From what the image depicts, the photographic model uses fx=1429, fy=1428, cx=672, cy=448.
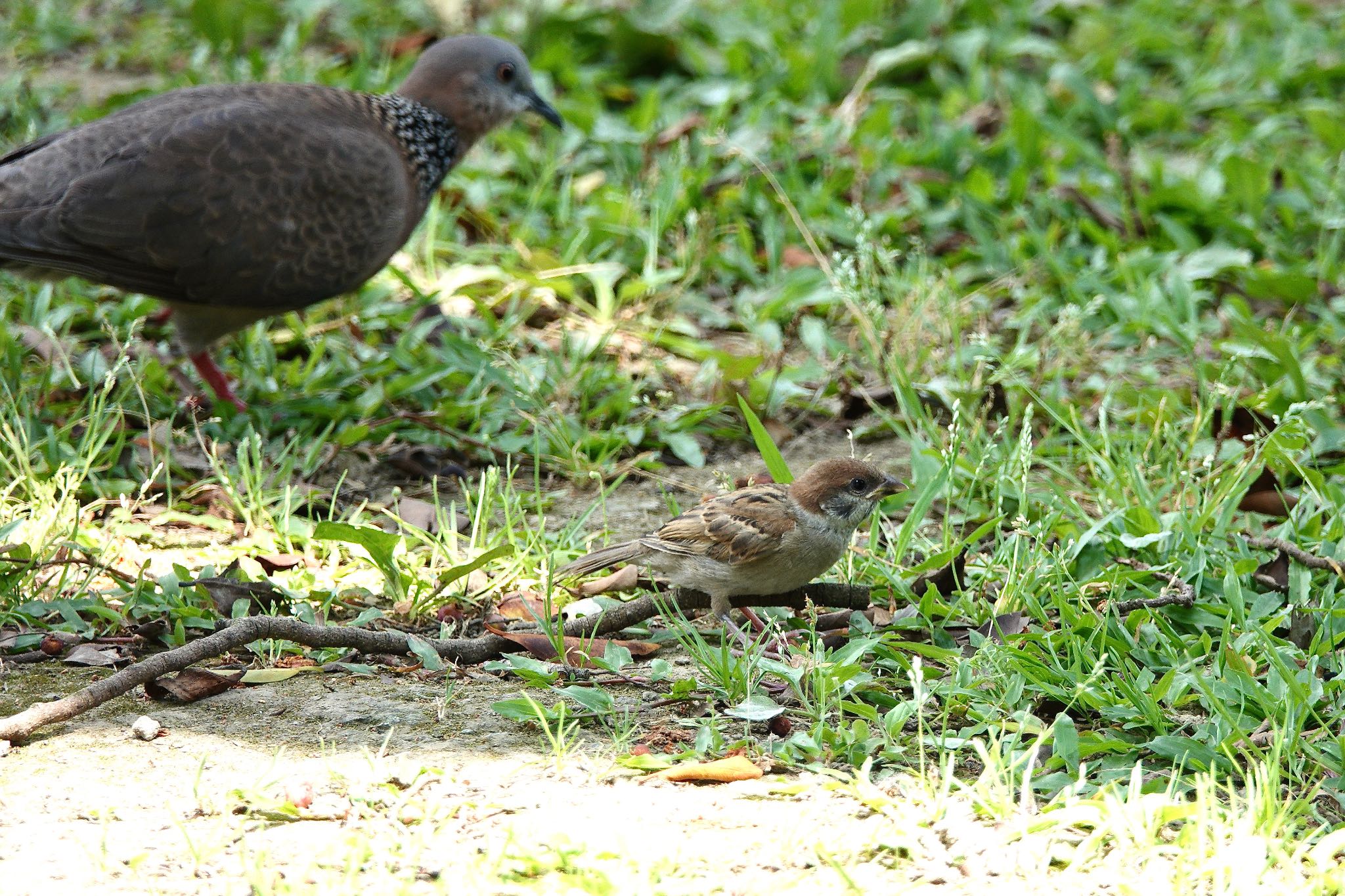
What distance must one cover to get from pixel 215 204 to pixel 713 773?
3.06m

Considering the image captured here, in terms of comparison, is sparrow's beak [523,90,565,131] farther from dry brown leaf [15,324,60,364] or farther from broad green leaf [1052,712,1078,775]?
broad green leaf [1052,712,1078,775]

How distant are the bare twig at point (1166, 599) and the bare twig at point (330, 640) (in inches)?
28.2

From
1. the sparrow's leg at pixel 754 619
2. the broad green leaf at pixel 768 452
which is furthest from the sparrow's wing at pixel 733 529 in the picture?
the broad green leaf at pixel 768 452

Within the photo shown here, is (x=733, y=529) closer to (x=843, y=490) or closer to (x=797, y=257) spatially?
(x=843, y=490)

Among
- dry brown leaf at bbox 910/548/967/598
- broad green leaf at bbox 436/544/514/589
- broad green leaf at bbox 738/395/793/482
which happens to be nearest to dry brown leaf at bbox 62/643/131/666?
broad green leaf at bbox 436/544/514/589

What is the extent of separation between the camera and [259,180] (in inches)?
205

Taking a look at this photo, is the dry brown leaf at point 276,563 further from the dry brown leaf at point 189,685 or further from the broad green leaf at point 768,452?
the broad green leaf at point 768,452

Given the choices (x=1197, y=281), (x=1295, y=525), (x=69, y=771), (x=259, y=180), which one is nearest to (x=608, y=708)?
(x=69, y=771)

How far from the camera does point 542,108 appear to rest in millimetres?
6547

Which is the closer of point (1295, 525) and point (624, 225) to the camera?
point (1295, 525)

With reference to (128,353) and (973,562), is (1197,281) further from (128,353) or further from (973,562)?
(128,353)

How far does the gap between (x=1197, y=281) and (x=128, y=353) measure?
4613 millimetres

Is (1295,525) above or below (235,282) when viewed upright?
below

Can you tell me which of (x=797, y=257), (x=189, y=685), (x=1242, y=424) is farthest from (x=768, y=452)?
(x=797, y=257)
